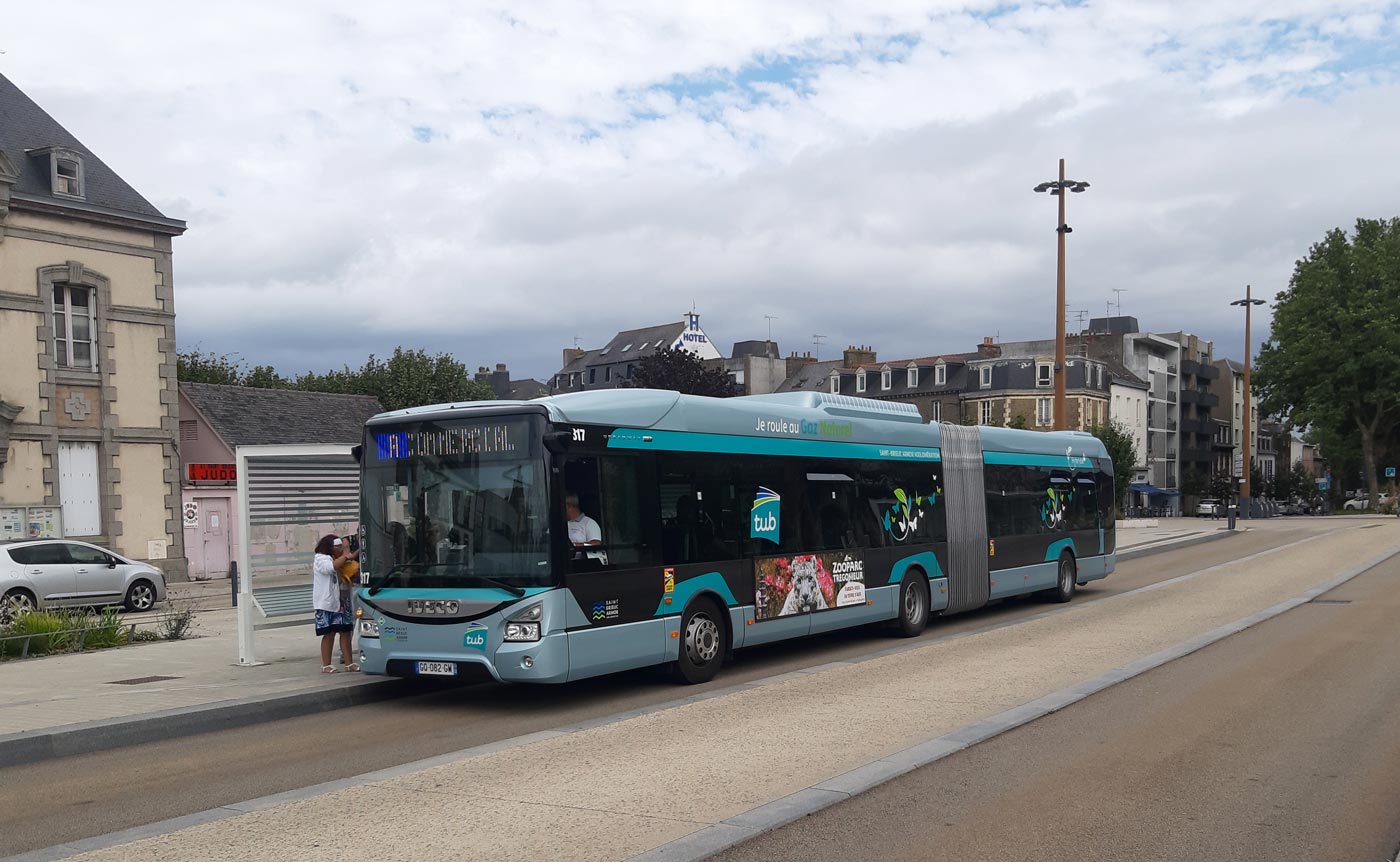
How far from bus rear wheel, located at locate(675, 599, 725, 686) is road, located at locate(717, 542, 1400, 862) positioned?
3703 millimetres

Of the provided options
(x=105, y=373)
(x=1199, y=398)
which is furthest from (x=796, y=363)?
(x=105, y=373)

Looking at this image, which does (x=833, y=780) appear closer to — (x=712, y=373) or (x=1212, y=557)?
(x=1212, y=557)

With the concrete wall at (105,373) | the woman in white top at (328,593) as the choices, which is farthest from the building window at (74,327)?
the woman in white top at (328,593)

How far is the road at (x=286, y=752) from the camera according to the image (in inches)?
287

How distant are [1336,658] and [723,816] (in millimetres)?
9253

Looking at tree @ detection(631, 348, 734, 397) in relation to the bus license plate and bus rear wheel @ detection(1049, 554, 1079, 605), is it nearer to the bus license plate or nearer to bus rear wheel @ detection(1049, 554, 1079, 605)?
bus rear wheel @ detection(1049, 554, 1079, 605)

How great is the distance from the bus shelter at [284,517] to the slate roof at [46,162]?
19.8 metres

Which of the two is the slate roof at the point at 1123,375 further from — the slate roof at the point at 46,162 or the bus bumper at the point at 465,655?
the bus bumper at the point at 465,655

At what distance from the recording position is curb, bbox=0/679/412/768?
898 cm

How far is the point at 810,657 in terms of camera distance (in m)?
14.3

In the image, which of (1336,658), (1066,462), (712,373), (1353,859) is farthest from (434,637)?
(712,373)

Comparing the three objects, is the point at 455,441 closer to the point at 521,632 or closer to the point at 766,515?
the point at 521,632

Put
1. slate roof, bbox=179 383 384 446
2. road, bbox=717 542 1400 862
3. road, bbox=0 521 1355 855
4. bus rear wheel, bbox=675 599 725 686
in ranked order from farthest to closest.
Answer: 1. slate roof, bbox=179 383 384 446
2. bus rear wheel, bbox=675 599 725 686
3. road, bbox=0 521 1355 855
4. road, bbox=717 542 1400 862

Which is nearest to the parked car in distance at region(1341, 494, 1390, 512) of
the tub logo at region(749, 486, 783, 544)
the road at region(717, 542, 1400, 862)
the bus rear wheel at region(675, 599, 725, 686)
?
the tub logo at region(749, 486, 783, 544)
